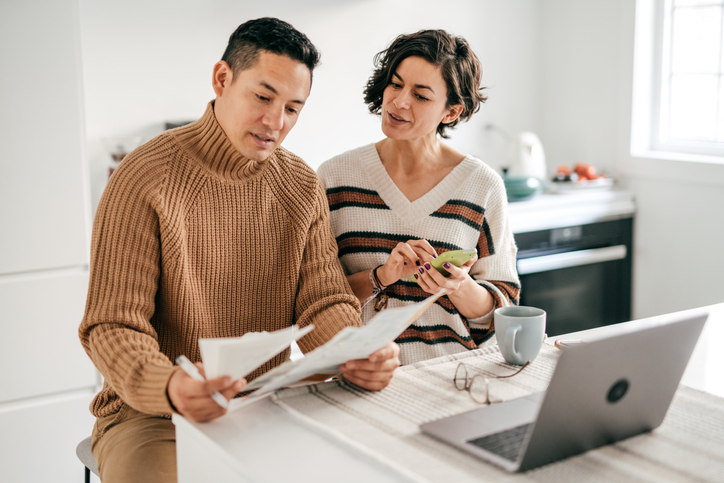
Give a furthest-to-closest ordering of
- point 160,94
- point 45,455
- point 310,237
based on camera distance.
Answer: point 160,94
point 45,455
point 310,237

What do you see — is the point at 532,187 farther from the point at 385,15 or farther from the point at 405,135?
the point at 405,135

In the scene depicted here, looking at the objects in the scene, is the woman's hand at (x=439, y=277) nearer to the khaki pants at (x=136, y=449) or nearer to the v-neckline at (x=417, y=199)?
the v-neckline at (x=417, y=199)

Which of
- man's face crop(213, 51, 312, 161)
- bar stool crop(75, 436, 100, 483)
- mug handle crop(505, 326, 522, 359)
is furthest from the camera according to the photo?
bar stool crop(75, 436, 100, 483)

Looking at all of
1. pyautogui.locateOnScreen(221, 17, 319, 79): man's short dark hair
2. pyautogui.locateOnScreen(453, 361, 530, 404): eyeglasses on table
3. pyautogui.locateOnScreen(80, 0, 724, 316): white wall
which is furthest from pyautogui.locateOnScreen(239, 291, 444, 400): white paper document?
pyautogui.locateOnScreen(80, 0, 724, 316): white wall

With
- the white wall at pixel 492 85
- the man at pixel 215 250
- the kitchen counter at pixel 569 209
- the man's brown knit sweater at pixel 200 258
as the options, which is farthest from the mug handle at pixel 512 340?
the white wall at pixel 492 85

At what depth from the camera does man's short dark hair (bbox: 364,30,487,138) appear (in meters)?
1.91

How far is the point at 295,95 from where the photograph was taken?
1508mm

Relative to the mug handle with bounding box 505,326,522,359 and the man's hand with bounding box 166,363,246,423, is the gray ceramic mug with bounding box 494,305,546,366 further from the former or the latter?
the man's hand with bounding box 166,363,246,423

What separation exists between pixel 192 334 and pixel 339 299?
→ 29 cm

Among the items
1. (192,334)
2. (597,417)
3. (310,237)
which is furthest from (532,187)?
(597,417)

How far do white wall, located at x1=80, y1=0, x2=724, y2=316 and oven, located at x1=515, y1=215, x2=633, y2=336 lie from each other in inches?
3.6

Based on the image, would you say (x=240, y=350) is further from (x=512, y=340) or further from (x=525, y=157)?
(x=525, y=157)

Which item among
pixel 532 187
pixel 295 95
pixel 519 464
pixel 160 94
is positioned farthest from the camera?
pixel 532 187

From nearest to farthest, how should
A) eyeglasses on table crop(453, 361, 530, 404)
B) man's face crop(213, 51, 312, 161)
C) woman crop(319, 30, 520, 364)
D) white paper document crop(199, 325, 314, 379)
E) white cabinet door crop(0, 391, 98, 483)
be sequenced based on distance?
1. white paper document crop(199, 325, 314, 379)
2. eyeglasses on table crop(453, 361, 530, 404)
3. man's face crop(213, 51, 312, 161)
4. woman crop(319, 30, 520, 364)
5. white cabinet door crop(0, 391, 98, 483)
